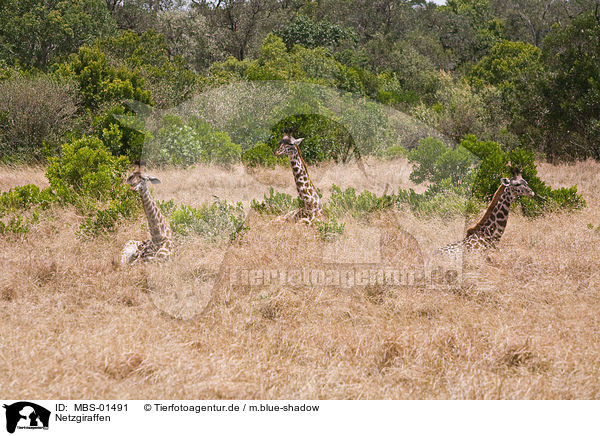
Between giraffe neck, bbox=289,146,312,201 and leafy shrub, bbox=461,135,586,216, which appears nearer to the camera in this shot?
giraffe neck, bbox=289,146,312,201

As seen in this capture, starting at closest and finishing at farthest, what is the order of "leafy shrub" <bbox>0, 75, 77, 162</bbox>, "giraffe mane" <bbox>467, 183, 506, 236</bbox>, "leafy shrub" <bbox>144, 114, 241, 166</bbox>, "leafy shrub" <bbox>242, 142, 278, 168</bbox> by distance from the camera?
"giraffe mane" <bbox>467, 183, 506, 236</bbox>
"leafy shrub" <bbox>242, 142, 278, 168</bbox>
"leafy shrub" <bbox>144, 114, 241, 166</bbox>
"leafy shrub" <bbox>0, 75, 77, 162</bbox>

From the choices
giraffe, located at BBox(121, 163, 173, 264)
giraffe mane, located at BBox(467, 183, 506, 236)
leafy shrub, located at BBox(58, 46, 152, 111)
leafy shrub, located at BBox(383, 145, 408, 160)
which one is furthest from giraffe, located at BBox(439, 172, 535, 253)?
leafy shrub, located at BBox(58, 46, 152, 111)

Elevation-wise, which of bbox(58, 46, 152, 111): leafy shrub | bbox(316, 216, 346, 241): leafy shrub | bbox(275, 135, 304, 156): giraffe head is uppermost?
bbox(58, 46, 152, 111): leafy shrub

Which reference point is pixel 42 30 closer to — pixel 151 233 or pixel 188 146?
pixel 188 146

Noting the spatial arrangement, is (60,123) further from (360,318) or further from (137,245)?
(360,318)

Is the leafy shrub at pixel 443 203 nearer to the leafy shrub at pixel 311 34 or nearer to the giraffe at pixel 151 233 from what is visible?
the giraffe at pixel 151 233

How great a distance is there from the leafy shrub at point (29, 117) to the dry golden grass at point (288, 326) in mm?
7238

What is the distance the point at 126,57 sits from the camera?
2008cm

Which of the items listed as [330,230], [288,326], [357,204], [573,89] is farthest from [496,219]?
[573,89]

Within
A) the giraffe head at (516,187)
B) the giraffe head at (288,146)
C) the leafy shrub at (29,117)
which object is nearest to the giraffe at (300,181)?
the giraffe head at (288,146)

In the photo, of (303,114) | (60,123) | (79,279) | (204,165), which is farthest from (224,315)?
(60,123)

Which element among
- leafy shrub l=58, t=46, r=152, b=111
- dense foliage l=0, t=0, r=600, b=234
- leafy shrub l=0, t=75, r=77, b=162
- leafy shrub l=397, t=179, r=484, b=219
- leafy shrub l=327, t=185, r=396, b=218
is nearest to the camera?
leafy shrub l=327, t=185, r=396, b=218

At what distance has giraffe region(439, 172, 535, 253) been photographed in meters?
6.89
